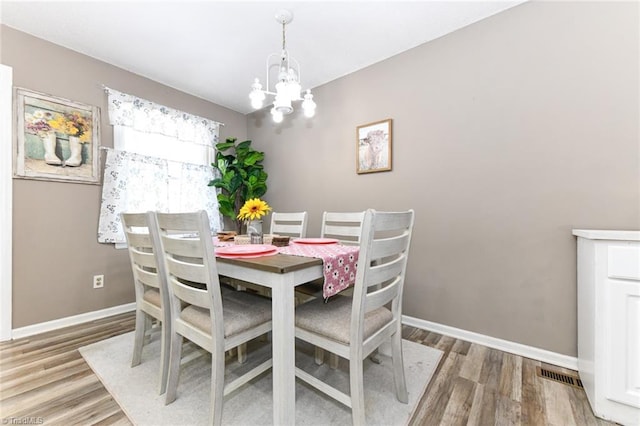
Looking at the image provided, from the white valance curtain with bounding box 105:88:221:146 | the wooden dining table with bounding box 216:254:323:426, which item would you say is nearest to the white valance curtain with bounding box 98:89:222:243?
the white valance curtain with bounding box 105:88:221:146

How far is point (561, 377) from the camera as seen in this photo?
62.7 inches

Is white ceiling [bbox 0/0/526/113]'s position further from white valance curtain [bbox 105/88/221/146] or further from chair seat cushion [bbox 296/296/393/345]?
chair seat cushion [bbox 296/296/393/345]

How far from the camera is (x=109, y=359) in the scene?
1.78 meters

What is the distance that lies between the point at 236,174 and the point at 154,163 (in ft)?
2.90

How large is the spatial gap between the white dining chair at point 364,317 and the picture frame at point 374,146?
1.34 meters

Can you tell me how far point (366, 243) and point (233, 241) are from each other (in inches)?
46.1

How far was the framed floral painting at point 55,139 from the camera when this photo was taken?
215 cm

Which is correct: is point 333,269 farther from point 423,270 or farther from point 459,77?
point 459,77

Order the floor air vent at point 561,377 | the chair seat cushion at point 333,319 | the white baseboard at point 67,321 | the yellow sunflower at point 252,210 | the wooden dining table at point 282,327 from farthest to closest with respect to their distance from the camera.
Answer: the white baseboard at point 67,321 < the yellow sunflower at point 252,210 < the floor air vent at point 561,377 < the chair seat cushion at point 333,319 < the wooden dining table at point 282,327

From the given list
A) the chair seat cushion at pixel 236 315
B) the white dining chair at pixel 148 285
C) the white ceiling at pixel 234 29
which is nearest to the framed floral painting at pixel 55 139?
the white ceiling at pixel 234 29

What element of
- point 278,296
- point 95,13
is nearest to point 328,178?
point 278,296

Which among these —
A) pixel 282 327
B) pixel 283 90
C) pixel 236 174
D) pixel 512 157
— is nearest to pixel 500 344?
pixel 512 157

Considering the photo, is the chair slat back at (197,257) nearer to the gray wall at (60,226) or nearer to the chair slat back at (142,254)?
the chair slat back at (142,254)

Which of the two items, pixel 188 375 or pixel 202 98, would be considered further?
pixel 202 98
